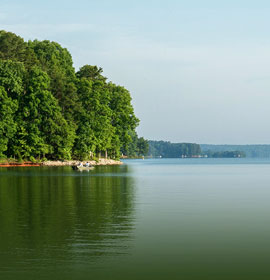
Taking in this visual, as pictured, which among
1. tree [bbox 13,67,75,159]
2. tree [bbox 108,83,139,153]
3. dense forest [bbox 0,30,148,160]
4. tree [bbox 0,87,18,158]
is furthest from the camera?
tree [bbox 108,83,139,153]

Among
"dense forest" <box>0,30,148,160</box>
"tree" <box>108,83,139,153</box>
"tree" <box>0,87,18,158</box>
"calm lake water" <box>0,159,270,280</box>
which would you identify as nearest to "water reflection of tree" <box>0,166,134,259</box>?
"calm lake water" <box>0,159,270,280</box>

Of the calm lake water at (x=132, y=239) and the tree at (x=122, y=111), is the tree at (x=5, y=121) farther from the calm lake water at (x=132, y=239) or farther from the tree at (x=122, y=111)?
the calm lake water at (x=132, y=239)

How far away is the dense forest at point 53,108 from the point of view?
305 ft

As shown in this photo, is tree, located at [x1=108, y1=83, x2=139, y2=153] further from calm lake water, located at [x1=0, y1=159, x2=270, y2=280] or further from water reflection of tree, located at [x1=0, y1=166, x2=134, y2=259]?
calm lake water, located at [x1=0, y1=159, x2=270, y2=280]

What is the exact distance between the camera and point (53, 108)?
3846 inches

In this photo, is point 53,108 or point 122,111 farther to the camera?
point 122,111

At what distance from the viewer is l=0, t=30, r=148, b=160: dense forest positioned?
305ft

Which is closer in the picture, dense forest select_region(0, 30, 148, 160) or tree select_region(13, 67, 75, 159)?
dense forest select_region(0, 30, 148, 160)

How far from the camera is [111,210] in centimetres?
2681

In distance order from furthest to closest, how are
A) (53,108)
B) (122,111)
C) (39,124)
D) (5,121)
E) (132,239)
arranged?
(122,111) < (53,108) < (39,124) < (5,121) < (132,239)

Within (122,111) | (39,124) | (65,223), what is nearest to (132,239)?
(65,223)

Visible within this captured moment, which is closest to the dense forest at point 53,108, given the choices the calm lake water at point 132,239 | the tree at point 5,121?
the tree at point 5,121

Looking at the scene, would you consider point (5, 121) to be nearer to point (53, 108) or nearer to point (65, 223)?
point (53, 108)

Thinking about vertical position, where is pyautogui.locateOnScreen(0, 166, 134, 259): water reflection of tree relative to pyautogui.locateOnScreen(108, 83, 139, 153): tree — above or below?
below
